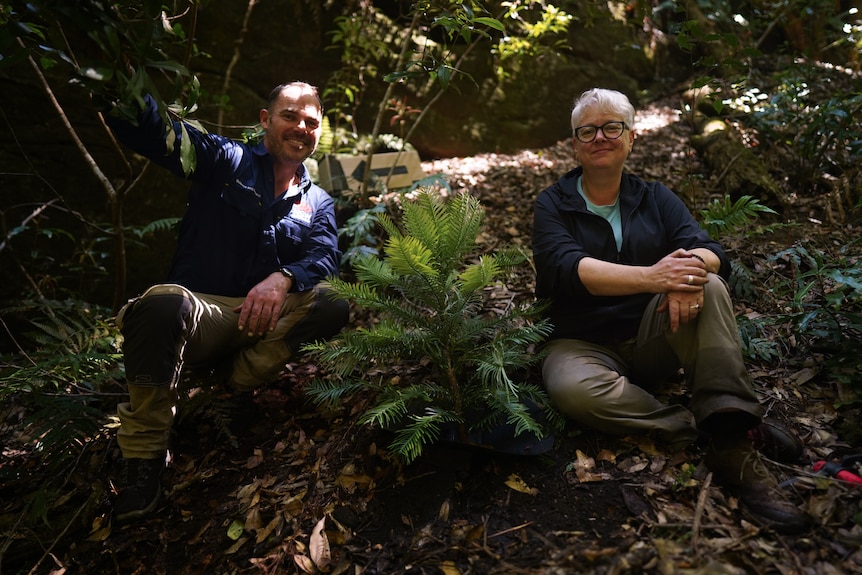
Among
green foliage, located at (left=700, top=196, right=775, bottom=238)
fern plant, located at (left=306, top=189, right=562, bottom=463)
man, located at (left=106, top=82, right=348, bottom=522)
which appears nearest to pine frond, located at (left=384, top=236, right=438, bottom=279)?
fern plant, located at (left=306, top=189, right=562, bottom=463)

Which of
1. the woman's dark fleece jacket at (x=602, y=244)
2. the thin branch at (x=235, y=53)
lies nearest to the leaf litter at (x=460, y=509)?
the woman's dark fleece jacket at (x=602, y=244)

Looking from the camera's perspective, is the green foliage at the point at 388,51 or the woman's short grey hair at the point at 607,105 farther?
the green foliage at the point at 388,51

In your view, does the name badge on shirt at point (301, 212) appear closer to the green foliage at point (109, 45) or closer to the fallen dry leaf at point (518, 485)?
the green foliage at point (109, 45)

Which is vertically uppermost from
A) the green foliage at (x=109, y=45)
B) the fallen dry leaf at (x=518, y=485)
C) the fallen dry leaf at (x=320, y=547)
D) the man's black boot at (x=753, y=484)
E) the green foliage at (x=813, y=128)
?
the green foliage at (x=109, y=45)

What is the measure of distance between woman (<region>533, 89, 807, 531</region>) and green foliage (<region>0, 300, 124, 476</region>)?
2521mm

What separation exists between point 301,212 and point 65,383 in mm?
1795

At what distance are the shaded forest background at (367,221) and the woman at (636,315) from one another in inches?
7.8

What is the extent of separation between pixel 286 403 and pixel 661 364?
2.22 metres

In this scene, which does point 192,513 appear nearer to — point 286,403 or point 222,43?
point 286,403

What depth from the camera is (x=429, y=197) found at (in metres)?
2.21

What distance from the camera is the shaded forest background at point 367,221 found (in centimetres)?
193

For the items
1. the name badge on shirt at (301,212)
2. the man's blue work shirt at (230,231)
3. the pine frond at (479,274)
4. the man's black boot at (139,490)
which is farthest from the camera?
the name badge on shirt at (301,212)

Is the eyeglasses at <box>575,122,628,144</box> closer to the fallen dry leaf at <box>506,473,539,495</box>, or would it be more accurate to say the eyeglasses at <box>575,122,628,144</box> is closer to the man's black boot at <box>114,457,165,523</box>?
the fallen dry leaf at <box>506,473,539,495</box>

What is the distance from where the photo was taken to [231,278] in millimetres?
2967
